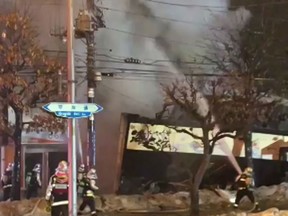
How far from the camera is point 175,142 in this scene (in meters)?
23.6

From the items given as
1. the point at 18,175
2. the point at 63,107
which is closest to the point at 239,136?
the point at 18,175

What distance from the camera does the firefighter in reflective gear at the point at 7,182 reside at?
21969 mm

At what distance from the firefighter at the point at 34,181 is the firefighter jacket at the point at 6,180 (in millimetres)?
738

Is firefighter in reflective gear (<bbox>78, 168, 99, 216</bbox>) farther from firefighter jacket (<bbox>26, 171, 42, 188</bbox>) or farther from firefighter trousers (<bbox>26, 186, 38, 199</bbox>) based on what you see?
firefighter jacket (<bbox>26, 171, 42, 188</bbox>)

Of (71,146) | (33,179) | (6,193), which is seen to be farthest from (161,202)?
(71,146)

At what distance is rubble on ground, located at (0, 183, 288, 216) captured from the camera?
19.4 metres

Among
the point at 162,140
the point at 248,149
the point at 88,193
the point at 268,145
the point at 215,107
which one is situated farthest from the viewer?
the point at 268,145

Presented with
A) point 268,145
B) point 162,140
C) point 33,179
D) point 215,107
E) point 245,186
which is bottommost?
point 33,179

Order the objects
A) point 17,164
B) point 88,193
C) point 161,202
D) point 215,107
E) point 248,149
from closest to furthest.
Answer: point 88,193 → point 215,107 → point 161,202 → point 17,164 → point 248,149

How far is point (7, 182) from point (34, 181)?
1.05m

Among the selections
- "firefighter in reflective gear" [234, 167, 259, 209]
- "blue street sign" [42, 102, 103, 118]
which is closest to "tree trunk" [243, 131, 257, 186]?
"firefighter in reflective gear" [234, 167, 259, 209]

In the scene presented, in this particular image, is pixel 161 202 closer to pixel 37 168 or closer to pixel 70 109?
pixel 37 168

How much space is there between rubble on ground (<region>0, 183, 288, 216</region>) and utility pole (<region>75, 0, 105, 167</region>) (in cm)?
208

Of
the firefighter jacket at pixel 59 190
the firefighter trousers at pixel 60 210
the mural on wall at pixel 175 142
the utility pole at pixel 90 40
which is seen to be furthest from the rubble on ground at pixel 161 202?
the firefighter jacket at pixel 59 190
